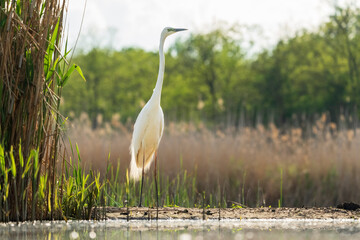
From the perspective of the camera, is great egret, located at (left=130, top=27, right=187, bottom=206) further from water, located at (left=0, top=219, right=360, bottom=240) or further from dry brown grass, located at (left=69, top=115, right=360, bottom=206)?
water, located at (left=0, top=219, right=360, bottom=240)

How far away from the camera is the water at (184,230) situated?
4.52 metres

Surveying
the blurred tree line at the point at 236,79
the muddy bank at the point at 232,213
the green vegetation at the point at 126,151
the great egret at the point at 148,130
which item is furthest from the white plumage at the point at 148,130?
the blurred tree line at the point at 236,79

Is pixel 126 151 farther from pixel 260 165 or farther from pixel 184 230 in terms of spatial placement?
pixel 184 230

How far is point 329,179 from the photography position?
445 inches

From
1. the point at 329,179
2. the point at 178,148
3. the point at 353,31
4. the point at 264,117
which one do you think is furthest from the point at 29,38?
the point at 264,117

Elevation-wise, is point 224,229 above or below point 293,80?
below

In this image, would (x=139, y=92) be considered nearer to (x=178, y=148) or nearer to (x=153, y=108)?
(x=178, y=148)

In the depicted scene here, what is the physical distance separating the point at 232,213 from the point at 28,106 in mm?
2560

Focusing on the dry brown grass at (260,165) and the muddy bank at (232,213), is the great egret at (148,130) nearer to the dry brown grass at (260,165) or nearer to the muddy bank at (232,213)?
the dry brown grass at (260,165)

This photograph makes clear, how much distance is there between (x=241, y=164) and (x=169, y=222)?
585 cm

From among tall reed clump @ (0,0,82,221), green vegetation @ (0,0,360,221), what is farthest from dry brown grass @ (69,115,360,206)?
tall reed clump @ (0,0,82,221)

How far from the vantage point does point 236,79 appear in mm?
36500

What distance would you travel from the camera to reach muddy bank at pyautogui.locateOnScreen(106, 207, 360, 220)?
583cm

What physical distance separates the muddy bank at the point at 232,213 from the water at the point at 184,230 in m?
0.27
